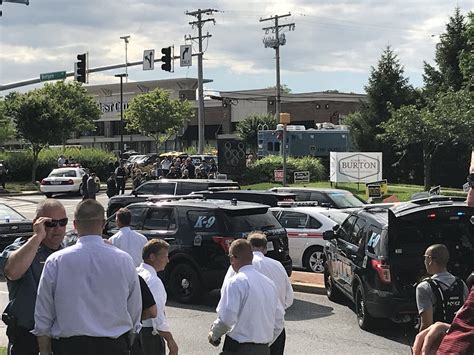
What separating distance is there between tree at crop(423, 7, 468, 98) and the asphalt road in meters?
34.7

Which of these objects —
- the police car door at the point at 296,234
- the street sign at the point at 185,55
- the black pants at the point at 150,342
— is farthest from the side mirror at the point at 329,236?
the street sign at the point at 185,55

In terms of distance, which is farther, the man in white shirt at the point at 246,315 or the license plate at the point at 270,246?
the license plate at the point at 270,246

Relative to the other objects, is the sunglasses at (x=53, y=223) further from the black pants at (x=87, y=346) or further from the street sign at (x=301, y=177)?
the street sign at (x=301, y=177)

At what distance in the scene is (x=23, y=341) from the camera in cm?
436

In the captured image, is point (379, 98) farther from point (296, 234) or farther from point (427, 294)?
point (427, 294)

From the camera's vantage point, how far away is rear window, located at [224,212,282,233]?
33.6ft

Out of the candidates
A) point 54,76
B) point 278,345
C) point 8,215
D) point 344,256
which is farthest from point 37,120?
point 278,345

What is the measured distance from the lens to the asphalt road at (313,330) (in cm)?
789

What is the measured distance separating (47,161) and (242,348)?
40.7 m

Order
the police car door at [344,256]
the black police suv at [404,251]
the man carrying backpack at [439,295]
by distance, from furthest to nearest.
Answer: the police car door at [344,256] < the black police suv at [404,251] < the man carrying backpack at [439,295]

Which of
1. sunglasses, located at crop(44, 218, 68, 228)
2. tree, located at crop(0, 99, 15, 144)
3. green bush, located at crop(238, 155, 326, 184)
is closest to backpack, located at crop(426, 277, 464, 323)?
sunglasses, located at crop(44, 218, 68, 228)

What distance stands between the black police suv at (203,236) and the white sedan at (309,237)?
2863 mm

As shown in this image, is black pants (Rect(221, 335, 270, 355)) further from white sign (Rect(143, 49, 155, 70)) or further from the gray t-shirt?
white sign (Rect(143, 49, 155, 70))

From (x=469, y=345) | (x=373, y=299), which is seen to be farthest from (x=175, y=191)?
(x=469, y=345)
